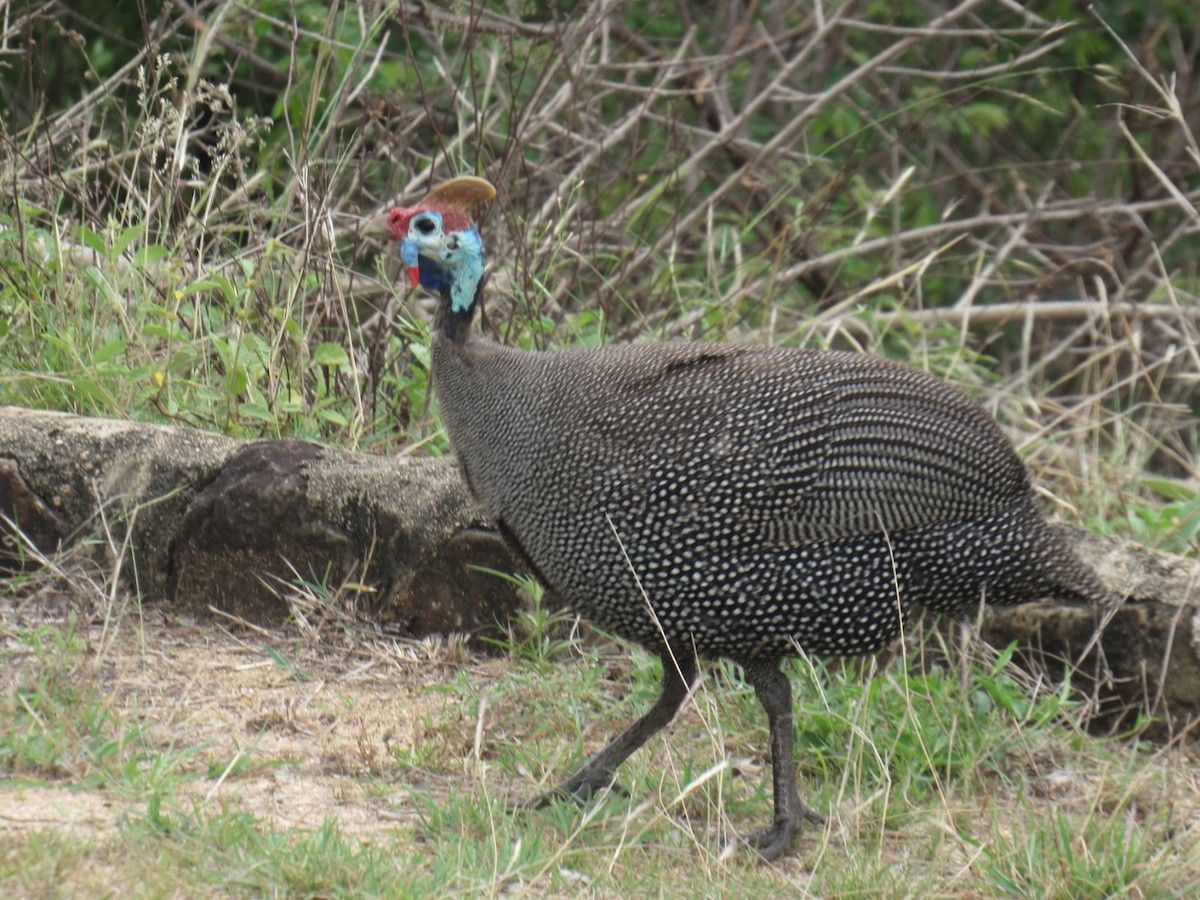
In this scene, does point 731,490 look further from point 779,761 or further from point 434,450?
point 434,450

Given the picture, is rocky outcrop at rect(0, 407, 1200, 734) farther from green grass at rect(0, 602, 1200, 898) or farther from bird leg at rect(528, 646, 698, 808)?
bird leg at rect(528, 646, 698, 808)

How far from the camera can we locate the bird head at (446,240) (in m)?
3.35

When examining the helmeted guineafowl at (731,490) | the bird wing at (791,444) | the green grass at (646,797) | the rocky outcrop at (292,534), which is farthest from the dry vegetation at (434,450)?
the bird wing at (791,444)

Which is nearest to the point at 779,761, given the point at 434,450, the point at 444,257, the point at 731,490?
the point at 731,490

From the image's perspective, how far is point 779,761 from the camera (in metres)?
3.22

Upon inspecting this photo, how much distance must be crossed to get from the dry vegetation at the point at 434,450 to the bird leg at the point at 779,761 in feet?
0.20

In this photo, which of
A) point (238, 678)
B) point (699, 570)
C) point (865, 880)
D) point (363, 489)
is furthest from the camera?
point (363, 489)

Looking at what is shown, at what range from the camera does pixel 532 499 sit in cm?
319

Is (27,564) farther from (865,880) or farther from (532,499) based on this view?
(865,880)

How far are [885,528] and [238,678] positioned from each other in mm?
1621

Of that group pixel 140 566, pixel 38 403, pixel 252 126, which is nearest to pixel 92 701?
pixel 140 566

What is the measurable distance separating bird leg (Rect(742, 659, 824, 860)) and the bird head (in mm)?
1051

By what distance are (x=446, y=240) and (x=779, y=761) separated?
1347mm

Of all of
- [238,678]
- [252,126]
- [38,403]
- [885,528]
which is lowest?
[238,678]
